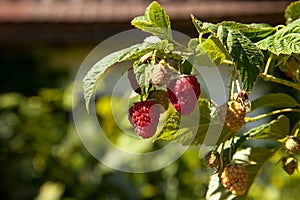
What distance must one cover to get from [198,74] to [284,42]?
0.40 ft

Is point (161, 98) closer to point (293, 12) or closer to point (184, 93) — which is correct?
point (184, 93)

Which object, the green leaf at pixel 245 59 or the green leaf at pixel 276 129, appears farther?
the green leaf at pixel 276 129

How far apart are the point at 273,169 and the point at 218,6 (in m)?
1.44

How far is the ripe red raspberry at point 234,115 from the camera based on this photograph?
0.85 meters

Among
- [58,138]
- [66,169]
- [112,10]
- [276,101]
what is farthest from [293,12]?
[112,10]

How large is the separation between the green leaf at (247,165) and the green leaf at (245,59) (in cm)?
29

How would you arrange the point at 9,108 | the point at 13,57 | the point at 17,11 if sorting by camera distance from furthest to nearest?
the point at 13,57, the point at 17,11, the point at 9,108

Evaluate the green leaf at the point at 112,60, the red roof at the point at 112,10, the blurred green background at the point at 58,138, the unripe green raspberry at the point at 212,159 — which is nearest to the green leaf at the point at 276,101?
the unripe green raspberry at the point at 212,159

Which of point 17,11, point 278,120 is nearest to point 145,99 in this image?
point 278,120

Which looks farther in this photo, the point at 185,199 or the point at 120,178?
the point at 120,178

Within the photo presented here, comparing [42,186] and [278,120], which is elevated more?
[278,120]

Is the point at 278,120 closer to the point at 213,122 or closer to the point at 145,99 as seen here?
the point at 213,122

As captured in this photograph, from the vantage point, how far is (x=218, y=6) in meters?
4.06

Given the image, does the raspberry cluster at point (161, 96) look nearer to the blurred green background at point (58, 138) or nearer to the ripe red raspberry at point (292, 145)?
the ripe red raspberry at point (292, 145)
